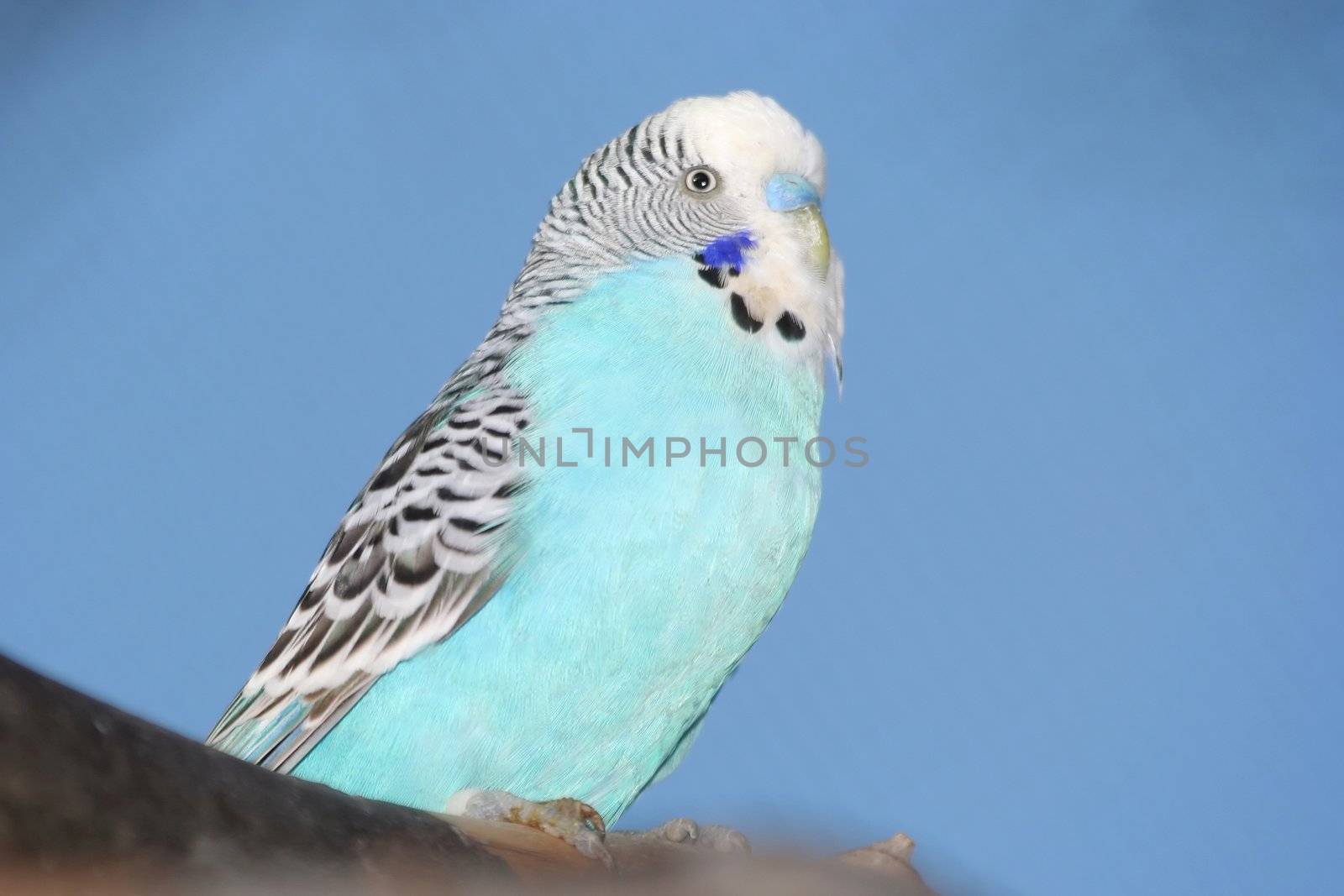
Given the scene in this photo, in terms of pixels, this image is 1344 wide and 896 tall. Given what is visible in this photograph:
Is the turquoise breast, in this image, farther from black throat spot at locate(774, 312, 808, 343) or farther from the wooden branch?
the wooden branch

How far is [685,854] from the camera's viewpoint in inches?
71.9

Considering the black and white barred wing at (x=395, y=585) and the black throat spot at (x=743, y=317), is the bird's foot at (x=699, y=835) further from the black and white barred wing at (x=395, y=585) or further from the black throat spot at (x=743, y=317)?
the black throat spot at (x=743, y=317)

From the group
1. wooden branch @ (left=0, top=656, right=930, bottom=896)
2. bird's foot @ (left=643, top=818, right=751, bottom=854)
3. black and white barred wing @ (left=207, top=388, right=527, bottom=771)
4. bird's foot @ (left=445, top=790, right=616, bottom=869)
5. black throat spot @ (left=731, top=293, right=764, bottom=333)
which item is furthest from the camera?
black throat spot @ (left=731, top=293, right=764, bottom=333)

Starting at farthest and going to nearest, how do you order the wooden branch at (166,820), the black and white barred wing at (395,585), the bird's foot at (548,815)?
the black and white barred wing at (395,585) < the bird's foot at (548,815) < the wooden branch at (166,820)

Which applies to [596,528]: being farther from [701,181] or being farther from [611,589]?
[701,181]

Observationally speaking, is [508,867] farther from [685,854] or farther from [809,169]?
[809,169]

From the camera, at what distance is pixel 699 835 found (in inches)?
84.0

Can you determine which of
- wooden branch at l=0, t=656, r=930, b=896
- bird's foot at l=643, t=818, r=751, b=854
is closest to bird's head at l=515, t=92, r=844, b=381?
bird's foot at l=643, t=818, r=751, b=854

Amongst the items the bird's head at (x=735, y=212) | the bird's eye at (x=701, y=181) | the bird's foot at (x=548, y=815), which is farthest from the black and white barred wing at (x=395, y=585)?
the bird's eye at (x=701, y=181)

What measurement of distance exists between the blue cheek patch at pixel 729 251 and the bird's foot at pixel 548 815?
1.09 metres

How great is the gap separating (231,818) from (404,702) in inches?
42.4

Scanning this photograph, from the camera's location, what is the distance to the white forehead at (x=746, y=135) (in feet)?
8.20

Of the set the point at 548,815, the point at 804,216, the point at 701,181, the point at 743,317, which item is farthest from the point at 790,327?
the point at 548,815

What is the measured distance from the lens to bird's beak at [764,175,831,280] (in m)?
2.48
